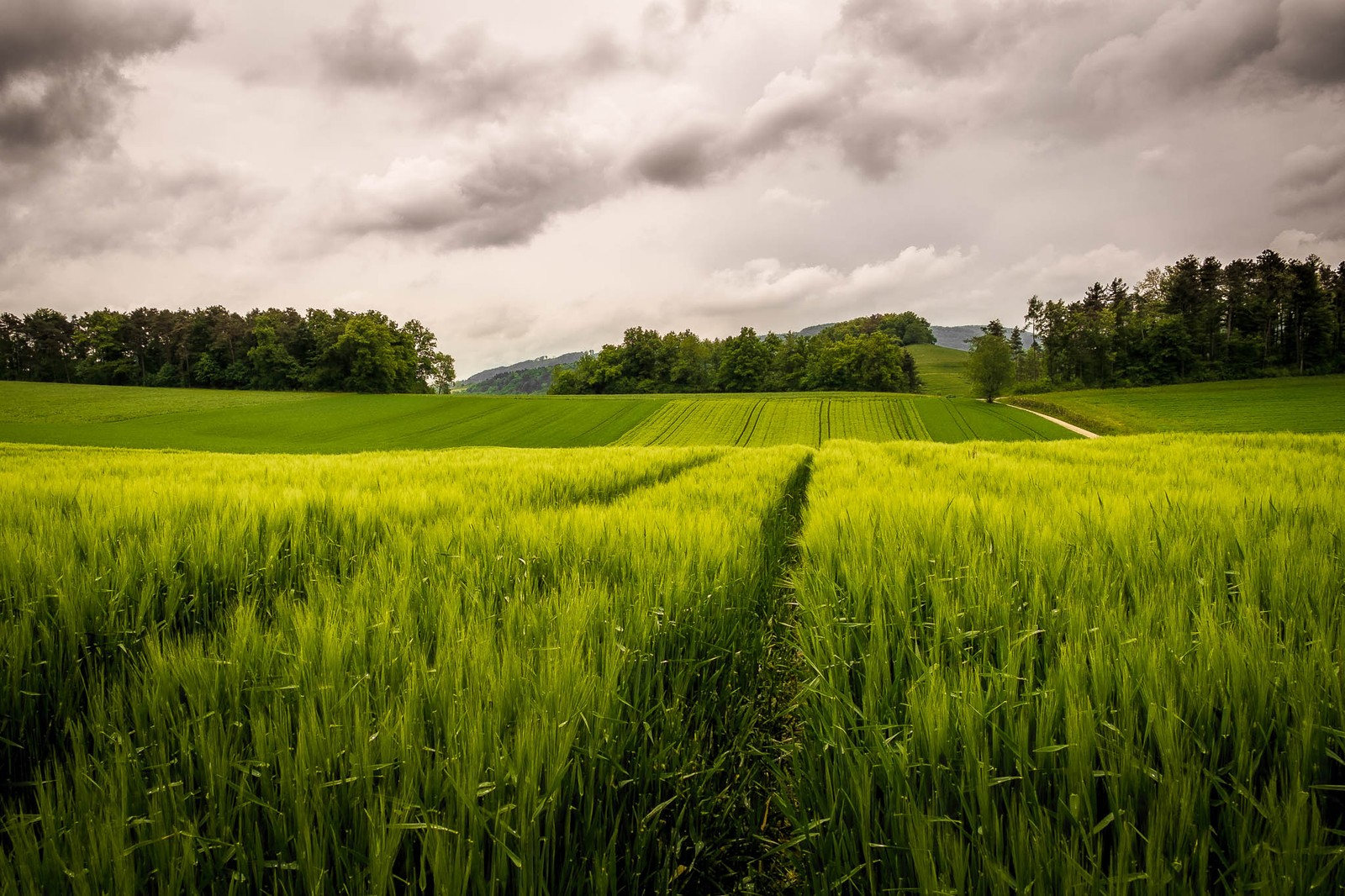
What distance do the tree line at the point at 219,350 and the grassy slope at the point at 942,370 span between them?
100090 millimetres

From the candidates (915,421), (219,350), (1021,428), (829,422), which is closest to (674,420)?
(829,422)

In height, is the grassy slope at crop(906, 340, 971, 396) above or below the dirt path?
above

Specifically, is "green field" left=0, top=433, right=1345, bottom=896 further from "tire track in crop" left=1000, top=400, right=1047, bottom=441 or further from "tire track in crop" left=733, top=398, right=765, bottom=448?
"tire track in crop" left=1000, top=400, right=1047, bottom=441

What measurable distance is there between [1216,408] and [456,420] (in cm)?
7092

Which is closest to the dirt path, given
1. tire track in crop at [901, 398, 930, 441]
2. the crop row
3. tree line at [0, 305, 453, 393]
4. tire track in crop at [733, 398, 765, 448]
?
tire track in crop at [901, 398, 930, 441]

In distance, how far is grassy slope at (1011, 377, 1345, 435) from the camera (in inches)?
1467

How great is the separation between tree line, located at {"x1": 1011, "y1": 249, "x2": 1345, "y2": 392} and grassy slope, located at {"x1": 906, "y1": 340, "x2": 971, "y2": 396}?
1807 centimetres

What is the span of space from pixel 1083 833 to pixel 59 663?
7.69ft

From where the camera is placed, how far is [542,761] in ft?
2.95

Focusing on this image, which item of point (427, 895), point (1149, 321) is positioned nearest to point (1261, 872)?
Result: point (427, 895)

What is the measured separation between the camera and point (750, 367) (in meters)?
99.8

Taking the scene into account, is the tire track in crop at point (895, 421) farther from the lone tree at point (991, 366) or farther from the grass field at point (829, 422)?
the lone tree at point (991, 366)

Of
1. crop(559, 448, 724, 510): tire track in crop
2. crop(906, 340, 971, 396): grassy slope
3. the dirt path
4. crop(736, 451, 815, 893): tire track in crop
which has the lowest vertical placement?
the dirt path

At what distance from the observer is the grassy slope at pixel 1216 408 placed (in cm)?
3725
